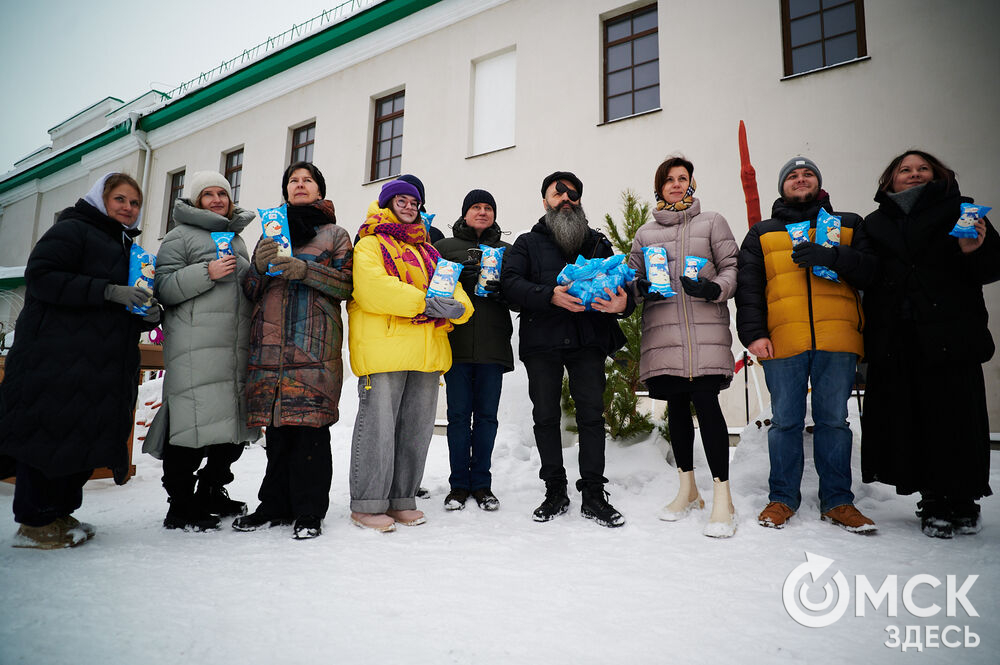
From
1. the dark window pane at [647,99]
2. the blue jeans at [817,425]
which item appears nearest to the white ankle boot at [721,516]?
the blue jeans at [817,425]

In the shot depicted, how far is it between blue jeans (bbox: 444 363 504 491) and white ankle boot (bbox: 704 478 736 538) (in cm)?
128

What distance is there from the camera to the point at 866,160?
5.62 m

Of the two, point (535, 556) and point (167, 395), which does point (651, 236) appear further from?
point (167, 395)

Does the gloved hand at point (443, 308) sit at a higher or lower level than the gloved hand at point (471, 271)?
lower

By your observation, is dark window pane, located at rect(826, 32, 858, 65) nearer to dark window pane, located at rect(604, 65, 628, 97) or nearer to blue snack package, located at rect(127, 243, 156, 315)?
dark window pane, located at rect(604, 65, 628, 97)

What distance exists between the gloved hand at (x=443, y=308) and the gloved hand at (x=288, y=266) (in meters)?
0.64

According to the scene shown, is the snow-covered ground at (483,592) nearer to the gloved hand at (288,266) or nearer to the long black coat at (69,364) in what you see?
the long black coat at (69,364)

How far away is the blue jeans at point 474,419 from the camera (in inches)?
127

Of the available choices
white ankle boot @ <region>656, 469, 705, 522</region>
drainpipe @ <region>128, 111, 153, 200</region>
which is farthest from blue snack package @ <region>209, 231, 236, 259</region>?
drainpipe @ <region>128, 111, 153, 200</region>

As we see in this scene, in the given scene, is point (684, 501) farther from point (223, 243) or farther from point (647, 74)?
point (647, 74)

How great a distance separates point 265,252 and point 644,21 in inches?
268

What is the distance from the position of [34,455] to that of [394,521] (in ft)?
5.21

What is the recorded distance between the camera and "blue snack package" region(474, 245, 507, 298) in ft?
10.2
